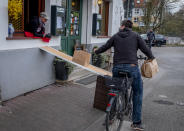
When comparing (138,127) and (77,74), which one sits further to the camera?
(77,74)

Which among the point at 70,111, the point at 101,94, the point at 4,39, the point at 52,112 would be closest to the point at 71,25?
the point at 4,39

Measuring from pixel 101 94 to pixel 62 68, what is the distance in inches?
85.3

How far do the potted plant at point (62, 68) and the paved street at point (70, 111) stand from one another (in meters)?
0.29

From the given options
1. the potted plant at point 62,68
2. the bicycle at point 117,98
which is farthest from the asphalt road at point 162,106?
the potted plant at point 62,68

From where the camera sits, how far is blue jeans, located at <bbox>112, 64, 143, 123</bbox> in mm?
4207

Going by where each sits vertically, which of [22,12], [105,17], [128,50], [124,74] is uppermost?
[105,17]

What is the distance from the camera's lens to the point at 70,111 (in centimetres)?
521

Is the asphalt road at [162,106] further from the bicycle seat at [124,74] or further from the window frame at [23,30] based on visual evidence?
the window frame at [23,30]

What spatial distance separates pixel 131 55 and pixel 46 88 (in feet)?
10.8

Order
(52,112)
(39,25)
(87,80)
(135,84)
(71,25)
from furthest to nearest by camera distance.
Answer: (71,25), (87,80), (39,25), (52,112), (135,84)

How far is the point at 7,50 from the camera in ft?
17.7

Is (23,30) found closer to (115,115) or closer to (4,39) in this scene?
(4,39)

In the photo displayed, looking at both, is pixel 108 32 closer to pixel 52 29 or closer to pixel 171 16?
pixel 52 29

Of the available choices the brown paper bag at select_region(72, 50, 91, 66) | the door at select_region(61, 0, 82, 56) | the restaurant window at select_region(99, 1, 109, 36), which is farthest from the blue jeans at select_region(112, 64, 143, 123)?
the restaurant window at select_region(99, 1, 109, 36)
